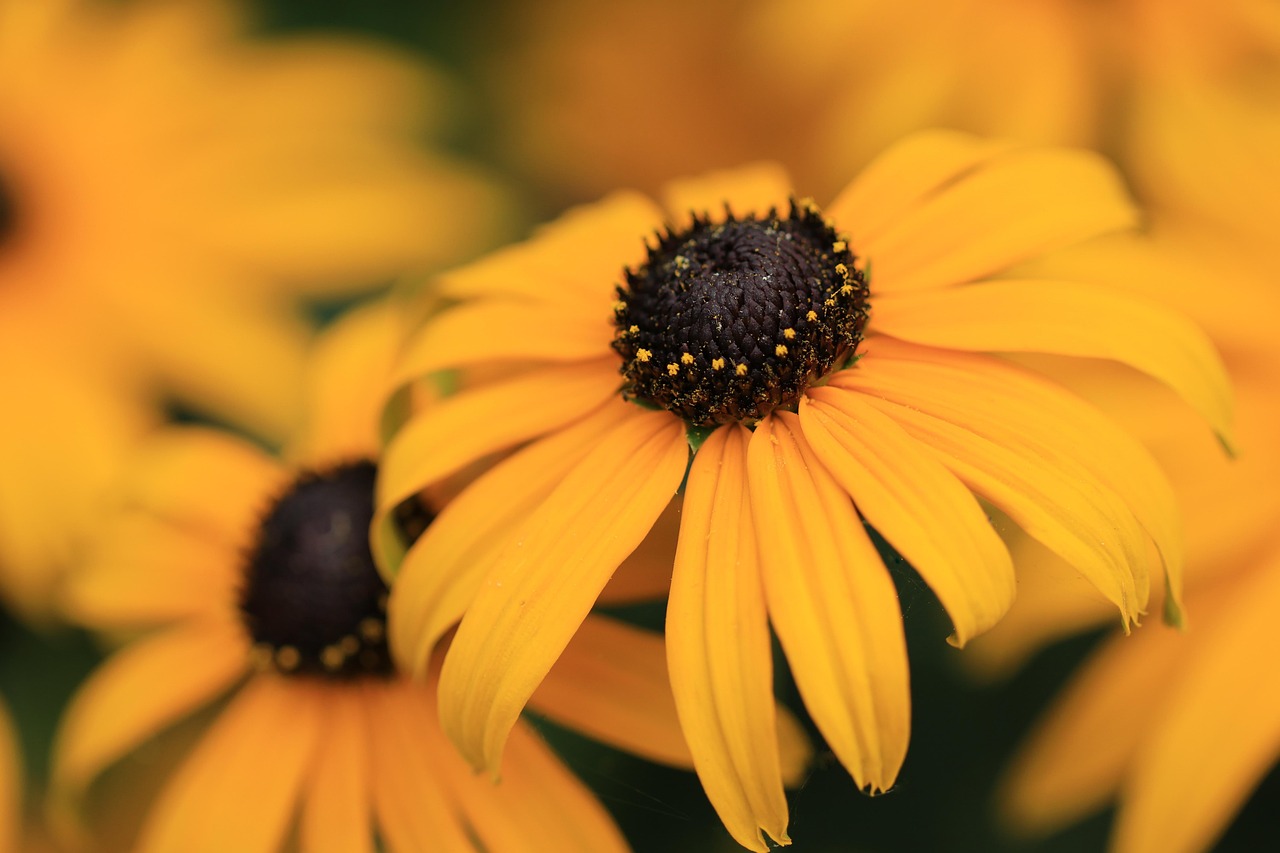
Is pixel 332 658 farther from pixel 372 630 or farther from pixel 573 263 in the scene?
pixel 573 263

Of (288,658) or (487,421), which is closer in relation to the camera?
(487,421)

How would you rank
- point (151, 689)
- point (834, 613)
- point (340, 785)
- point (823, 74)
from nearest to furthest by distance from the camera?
point (834, 613) < point (340, 785) < point (151, 689) < point (823, 74)

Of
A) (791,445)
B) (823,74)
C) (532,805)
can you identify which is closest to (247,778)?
(532,805)

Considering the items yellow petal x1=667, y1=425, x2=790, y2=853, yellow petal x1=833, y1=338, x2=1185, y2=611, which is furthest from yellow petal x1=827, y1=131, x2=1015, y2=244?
yellow petal x1=667, y1=425, x2=790, y2=853

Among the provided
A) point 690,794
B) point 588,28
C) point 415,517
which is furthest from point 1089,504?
point 588,28

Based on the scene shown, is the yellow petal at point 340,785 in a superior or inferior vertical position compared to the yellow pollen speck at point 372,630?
inferior

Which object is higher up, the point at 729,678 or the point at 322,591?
the point at 729,678

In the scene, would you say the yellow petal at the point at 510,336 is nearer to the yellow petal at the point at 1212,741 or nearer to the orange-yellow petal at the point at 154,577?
the orange-yellow petal at the point at 154,577

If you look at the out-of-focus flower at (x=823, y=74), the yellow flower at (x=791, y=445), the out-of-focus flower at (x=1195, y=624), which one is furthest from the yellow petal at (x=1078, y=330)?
the out-of-focus flower at (x=823, y=74)
